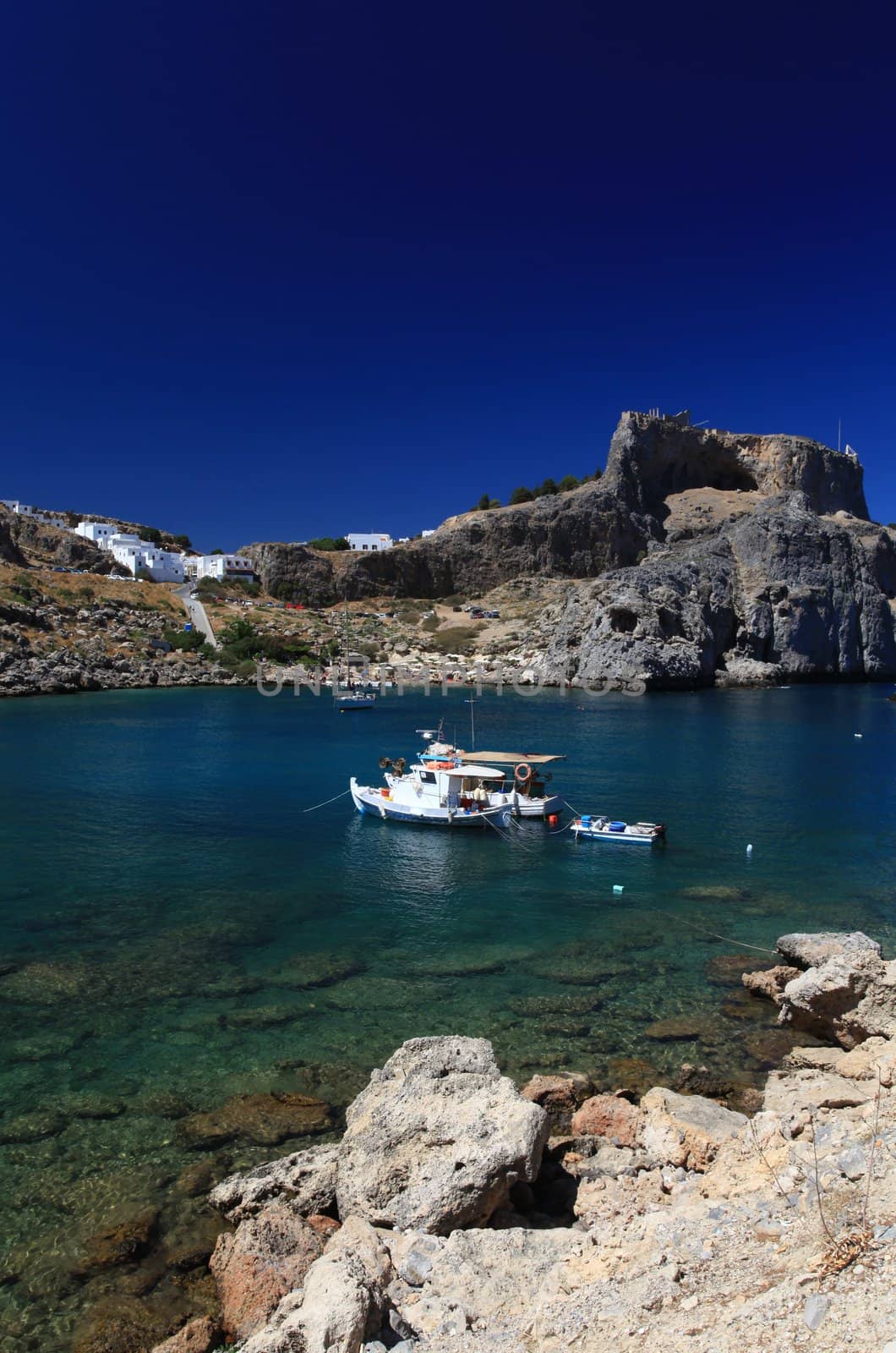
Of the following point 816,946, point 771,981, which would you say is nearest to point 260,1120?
point 771,981

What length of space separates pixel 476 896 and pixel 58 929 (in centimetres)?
1105

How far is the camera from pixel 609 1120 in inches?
426

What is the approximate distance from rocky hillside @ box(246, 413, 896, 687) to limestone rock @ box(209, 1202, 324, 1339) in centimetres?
8210

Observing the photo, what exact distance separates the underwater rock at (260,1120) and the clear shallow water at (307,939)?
246mm

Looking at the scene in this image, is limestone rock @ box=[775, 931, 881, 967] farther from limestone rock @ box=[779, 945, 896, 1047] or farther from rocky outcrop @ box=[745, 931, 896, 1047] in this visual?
limestone rock @ box=[779, 945, 896, 1047]

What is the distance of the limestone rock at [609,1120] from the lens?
10578 mm

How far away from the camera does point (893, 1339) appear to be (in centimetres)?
439

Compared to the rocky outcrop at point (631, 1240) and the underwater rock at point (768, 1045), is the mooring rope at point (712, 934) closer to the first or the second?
the underwater rock at point (768, 1045)

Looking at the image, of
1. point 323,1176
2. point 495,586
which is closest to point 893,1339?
point 323,1176

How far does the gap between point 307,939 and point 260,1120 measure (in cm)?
733

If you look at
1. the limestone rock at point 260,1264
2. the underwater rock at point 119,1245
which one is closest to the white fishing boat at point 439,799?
the underwater rock at point 119,1245

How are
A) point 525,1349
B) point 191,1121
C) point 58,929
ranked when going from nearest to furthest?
point 525,1349 → point 191,1121 → point 58,929

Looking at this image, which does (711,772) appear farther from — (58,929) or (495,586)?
(495,586)

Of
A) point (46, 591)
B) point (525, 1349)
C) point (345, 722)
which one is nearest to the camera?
point (525, 1349)
